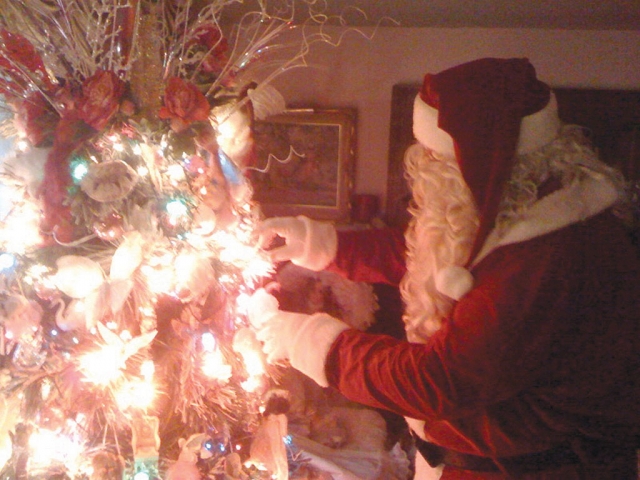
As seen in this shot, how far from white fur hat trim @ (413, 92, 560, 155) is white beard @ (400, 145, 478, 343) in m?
0.03

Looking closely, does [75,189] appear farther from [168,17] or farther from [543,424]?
[543,424]

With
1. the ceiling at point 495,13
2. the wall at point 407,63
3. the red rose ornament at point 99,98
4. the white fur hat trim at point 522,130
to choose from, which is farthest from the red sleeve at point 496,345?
the wall at point 407,63

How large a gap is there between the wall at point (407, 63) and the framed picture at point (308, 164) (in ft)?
0.26

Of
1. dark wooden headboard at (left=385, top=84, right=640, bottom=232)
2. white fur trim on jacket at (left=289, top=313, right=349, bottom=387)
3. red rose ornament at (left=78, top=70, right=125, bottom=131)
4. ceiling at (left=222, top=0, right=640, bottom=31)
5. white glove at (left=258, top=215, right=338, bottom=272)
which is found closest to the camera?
red rose ornament at (left=78, top=70, right=125, bottom=131)

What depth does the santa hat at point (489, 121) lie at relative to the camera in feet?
3.05

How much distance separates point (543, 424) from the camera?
996 millimetres

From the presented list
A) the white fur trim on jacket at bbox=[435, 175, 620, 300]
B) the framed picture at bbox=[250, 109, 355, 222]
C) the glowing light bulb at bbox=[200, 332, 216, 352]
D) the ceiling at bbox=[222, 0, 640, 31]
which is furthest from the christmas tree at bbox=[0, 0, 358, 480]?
the framed picture at bbox=[250, 109, 355, 222]

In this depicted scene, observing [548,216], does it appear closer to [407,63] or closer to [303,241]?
[303,241]

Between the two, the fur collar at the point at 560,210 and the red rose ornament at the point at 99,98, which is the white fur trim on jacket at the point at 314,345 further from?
the red rose ornament at the point at 99,98

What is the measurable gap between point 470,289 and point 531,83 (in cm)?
39

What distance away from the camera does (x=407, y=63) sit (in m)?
2.03

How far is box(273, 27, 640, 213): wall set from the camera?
1.96m

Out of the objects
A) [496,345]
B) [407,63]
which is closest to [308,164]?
[407,63]

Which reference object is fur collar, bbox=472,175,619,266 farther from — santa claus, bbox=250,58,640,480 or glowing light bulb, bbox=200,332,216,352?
glowing light bulb, bbox=200,332,216,352
